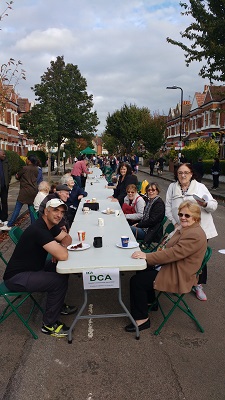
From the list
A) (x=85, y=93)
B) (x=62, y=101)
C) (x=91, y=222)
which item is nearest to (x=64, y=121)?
(x=62, y=101)

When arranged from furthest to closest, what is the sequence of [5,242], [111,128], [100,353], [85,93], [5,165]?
[111,128] < [85,93] < [5,165] < [5,242] < [100,353]

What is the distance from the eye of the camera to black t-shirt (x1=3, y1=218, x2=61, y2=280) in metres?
3.31

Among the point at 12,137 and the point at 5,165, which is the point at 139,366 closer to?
the point at 5,165

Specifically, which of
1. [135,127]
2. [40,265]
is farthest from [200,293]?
[135,127]

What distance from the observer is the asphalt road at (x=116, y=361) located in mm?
2654

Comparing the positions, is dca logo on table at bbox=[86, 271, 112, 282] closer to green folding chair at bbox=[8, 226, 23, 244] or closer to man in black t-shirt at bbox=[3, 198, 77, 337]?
man in black t-shirt at bbox=[3, 198, 77, 337]

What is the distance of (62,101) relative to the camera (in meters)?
25.9

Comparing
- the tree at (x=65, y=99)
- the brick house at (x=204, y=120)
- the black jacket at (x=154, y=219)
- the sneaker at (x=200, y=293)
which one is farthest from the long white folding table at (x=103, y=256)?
the brick house at (x=204, y=120)

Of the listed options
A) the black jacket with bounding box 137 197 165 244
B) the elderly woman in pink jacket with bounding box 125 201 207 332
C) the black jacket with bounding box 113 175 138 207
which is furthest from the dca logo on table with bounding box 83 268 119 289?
the black jacket with bounding box 113 175 138 207

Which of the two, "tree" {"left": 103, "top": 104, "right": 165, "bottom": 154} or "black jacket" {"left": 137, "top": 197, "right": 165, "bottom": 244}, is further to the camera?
"tree" {"left": 103, "top": 104, "right": 165, "bottom": 154}

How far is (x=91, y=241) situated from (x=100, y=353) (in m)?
1.34

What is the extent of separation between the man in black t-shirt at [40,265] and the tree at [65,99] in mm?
22363

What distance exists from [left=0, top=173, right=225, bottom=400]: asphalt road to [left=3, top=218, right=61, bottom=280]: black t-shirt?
762mm

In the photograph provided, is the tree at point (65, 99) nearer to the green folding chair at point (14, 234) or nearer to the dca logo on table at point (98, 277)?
the green folding chair at point (14, 234)
